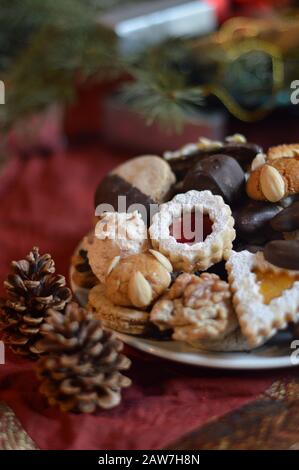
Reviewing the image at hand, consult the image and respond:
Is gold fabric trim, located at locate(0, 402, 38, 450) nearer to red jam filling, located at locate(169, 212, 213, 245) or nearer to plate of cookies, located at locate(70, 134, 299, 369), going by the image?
plate of cookies, located at locate(70, 134, 299, 369)

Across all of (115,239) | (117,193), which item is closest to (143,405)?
(115,239)

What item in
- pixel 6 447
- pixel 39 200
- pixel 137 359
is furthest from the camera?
pixel 39 200

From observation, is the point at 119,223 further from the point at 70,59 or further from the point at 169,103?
the point at 70,59

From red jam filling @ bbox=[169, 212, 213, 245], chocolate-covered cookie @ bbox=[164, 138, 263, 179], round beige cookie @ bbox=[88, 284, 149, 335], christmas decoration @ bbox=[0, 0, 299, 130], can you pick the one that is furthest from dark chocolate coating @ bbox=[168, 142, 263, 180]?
christmas decoration @ bbox=[0, 0, 299, 130]

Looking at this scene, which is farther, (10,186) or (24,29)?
(24,29)

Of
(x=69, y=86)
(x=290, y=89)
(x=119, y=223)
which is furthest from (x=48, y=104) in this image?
(x=119, y=223)

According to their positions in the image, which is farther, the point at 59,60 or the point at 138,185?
the point at 59,60

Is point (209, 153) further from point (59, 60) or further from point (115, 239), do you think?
point (59, 60)
